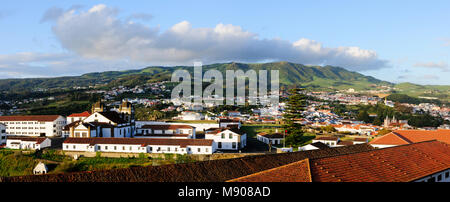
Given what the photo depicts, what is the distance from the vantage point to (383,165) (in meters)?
11.0

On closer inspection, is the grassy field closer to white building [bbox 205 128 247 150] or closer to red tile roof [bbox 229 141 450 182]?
white building [bbox 205 128 247 150]

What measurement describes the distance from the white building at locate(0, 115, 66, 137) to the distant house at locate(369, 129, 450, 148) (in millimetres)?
42663

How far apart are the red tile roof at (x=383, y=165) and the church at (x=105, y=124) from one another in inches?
1275

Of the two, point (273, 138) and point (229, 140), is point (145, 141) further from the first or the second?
point (273, 138)

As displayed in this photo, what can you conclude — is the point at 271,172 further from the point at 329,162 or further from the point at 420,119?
the point at 420,119

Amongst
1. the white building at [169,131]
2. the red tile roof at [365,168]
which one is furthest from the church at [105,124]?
the red tile roof at [365,168]

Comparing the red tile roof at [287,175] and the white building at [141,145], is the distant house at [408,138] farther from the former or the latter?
the red tile roof at [287,175]

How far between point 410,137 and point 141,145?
79.6 feet

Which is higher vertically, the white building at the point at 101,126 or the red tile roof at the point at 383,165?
the red tile roof at the point at 383,165

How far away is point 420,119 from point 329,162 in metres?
82.0

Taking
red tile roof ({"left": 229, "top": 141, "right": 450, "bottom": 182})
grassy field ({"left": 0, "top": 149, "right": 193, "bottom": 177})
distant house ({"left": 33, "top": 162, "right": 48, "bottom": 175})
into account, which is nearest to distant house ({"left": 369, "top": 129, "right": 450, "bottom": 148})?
red tile roof ({"left": 229, "top": 141, "right": 450, "bottom": 182})

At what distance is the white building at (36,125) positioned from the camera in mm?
46562

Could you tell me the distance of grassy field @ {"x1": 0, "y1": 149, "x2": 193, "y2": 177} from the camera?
29.2 meters

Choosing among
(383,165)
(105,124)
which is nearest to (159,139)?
(105,124)
